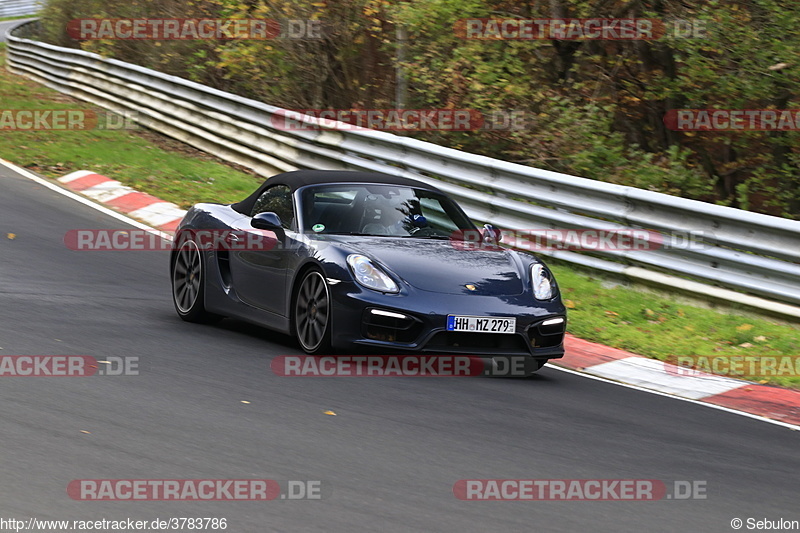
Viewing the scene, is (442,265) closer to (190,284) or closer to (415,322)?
(415,322)

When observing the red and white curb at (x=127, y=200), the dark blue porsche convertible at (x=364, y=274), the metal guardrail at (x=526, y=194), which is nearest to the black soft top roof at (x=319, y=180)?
the dark blue porsche convertible at (x=364, y=274)

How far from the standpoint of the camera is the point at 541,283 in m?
8.05

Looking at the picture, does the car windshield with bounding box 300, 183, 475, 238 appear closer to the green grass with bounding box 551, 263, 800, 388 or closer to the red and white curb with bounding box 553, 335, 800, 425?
the red and white curb with bounding box 553, 335, 800, 425

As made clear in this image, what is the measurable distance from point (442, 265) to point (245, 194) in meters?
7.88

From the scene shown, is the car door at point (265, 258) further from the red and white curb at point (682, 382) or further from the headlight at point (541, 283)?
the red and white curb at point (682, 382)

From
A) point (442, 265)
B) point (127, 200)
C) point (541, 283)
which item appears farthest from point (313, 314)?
point (127, 200)

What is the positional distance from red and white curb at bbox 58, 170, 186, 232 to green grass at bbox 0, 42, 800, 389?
245 mm

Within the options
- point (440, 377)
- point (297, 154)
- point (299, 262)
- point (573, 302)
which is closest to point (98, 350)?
point (299, 262)

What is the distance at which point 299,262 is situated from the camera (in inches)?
316

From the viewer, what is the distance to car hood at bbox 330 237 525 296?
7.64 meters

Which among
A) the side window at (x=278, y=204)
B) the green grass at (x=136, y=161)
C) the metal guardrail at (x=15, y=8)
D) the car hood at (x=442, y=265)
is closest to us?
the car hood at (x=442, y=265)

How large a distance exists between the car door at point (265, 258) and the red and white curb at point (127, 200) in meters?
4.53

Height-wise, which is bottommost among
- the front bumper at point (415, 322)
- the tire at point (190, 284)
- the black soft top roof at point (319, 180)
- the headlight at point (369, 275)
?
the tire at point (190, 284)

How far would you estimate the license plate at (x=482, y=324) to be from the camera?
7.45 meters
